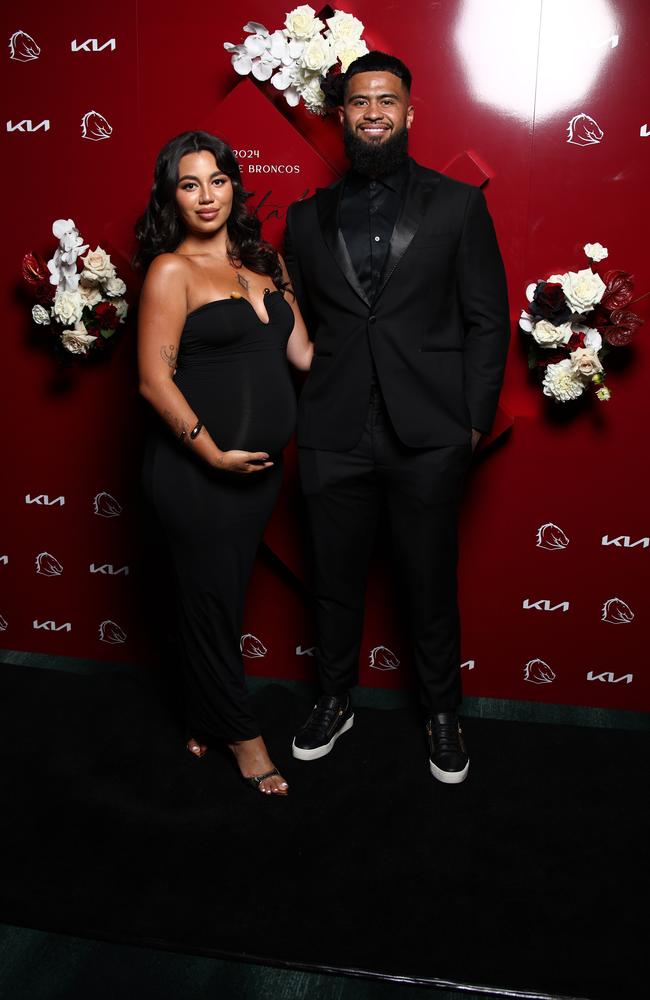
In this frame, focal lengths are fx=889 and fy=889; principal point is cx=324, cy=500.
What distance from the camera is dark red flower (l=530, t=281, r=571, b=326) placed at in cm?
266

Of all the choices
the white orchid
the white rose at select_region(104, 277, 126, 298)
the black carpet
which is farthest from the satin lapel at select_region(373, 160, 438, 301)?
the black carpet

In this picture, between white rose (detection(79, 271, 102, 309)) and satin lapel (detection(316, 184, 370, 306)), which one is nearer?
satin lapel (detection(316, 184, 370, 306))

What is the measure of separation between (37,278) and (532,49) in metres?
1.74

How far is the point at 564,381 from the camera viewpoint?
8.93 ft

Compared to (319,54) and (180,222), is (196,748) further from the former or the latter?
(319,54)

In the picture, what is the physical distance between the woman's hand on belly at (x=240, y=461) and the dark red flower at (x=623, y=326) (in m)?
1.13

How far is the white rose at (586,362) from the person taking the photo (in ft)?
8.70

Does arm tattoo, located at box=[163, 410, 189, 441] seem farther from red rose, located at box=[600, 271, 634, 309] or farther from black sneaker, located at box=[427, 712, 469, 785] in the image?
red rose, located at box=[600, 271, 634, 309]

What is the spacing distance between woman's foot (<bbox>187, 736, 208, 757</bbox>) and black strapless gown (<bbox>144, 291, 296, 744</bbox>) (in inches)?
10.3

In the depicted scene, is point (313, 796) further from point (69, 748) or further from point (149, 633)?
point (149, 633)

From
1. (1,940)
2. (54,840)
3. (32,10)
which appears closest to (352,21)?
(32,10)

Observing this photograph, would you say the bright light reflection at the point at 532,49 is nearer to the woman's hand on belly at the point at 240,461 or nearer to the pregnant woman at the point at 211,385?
the pregnant woman at the point at 211,385

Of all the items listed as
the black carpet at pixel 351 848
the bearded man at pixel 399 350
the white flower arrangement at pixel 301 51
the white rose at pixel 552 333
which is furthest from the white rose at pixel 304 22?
the black carpet at pixel 351 848

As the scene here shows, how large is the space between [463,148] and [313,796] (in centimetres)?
200
